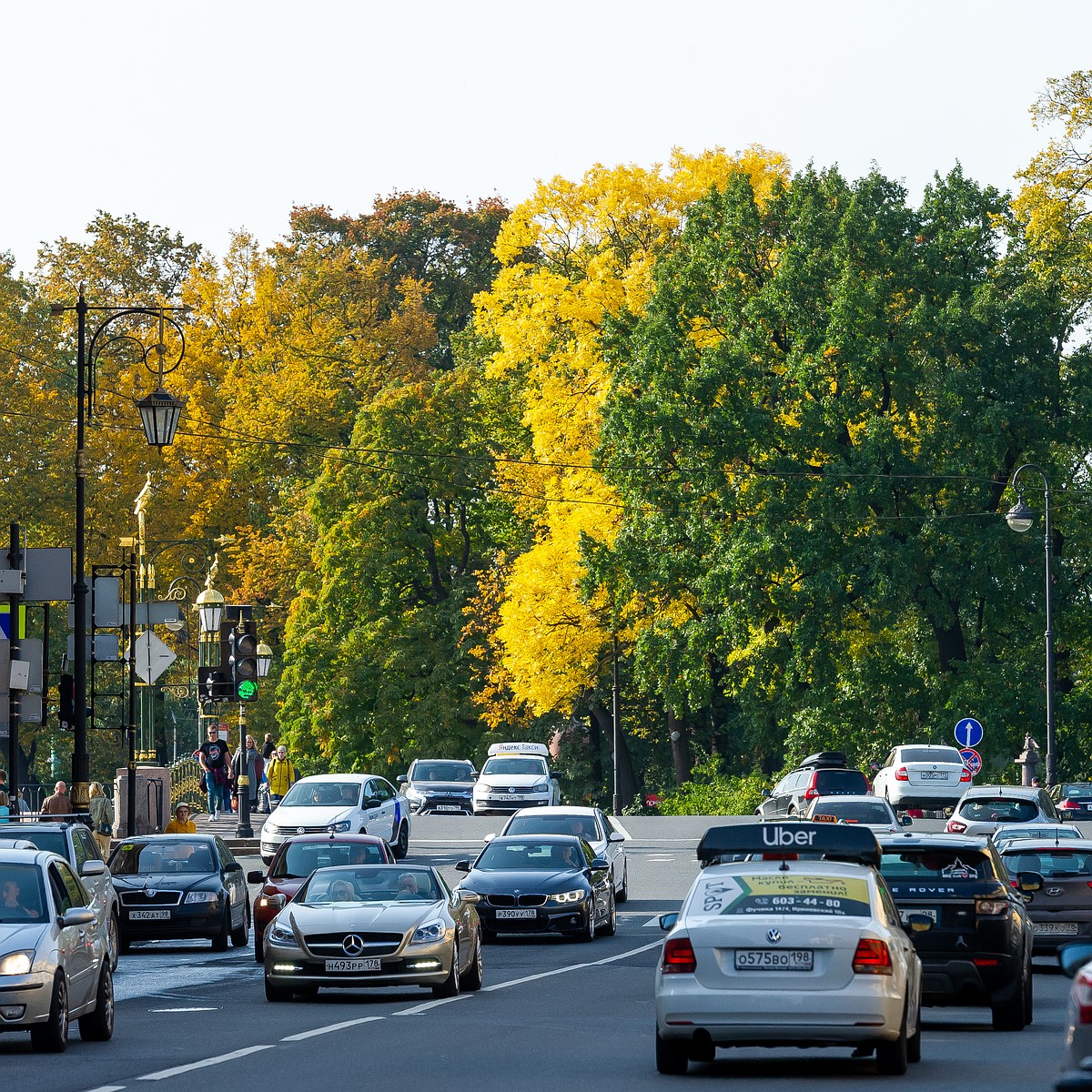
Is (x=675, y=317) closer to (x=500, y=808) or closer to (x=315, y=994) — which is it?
(x=500, y=808)

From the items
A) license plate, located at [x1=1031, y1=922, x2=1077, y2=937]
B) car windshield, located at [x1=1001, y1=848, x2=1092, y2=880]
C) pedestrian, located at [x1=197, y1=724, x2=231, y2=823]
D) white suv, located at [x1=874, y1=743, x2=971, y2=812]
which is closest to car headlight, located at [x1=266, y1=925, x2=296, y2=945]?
car windshield, located at [x1=1001, y1=848, x2=1092, y2=880]

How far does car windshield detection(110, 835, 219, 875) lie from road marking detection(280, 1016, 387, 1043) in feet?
34.0

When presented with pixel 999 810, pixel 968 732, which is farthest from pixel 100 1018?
pixel 968 732

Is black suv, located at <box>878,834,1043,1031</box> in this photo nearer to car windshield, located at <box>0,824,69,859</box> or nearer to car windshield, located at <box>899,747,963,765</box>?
car windshield, located at <box>0,824,69,859</box>

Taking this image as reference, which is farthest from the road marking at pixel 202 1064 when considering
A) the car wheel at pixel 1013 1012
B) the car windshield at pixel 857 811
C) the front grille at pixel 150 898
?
the car windshield at pixel 857 811

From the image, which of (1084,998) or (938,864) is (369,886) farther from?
(1084,998)

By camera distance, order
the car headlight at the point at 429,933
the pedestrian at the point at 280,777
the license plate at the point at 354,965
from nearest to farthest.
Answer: the license plate at the point at 354,965 < the car headlight at the point at 429,933 < the pedestrian at the point at 280,777

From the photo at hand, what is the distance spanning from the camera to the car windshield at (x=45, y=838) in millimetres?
21094

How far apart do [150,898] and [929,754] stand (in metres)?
26.5

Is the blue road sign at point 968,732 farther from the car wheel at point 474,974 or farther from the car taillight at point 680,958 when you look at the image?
the car taillight at point 680,958

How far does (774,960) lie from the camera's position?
1410cm

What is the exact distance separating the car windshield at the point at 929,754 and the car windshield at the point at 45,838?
32.1 metres

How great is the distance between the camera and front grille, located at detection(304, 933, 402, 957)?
20844 mm

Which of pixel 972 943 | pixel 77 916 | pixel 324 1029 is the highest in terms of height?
pixel 77 916
